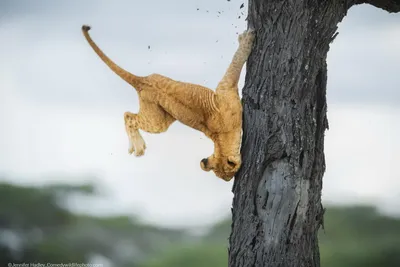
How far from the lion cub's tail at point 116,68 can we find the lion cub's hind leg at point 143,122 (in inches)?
4.1

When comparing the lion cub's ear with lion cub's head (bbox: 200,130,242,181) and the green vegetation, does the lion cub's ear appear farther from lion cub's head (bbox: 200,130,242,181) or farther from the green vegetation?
the green vegetation

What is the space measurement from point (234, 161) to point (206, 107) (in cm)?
35

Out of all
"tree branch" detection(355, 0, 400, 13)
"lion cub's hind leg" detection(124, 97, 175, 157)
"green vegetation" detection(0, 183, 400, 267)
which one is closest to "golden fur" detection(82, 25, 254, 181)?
"lion cub's hind leg" detection(124, 97, 175, 157)

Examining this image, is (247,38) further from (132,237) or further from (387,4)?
(132,237)

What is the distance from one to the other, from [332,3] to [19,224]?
7.33 m

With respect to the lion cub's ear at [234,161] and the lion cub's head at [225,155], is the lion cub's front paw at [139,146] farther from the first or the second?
the lion cub's ear at [234,161]

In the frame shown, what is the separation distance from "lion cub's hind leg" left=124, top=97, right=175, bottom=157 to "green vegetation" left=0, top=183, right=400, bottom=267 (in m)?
5.38

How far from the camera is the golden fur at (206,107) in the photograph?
182 inches

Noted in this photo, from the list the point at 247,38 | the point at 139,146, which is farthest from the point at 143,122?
the point at 247,38

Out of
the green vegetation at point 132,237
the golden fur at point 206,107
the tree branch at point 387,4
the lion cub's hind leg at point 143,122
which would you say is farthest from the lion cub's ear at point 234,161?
the green vegetation at point 132,237

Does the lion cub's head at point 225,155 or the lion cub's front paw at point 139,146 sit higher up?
the lion cub's front paw at point 139,146

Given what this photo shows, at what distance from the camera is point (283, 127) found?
463 centimetres

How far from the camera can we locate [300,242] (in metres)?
4.70

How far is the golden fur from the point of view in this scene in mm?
4621
